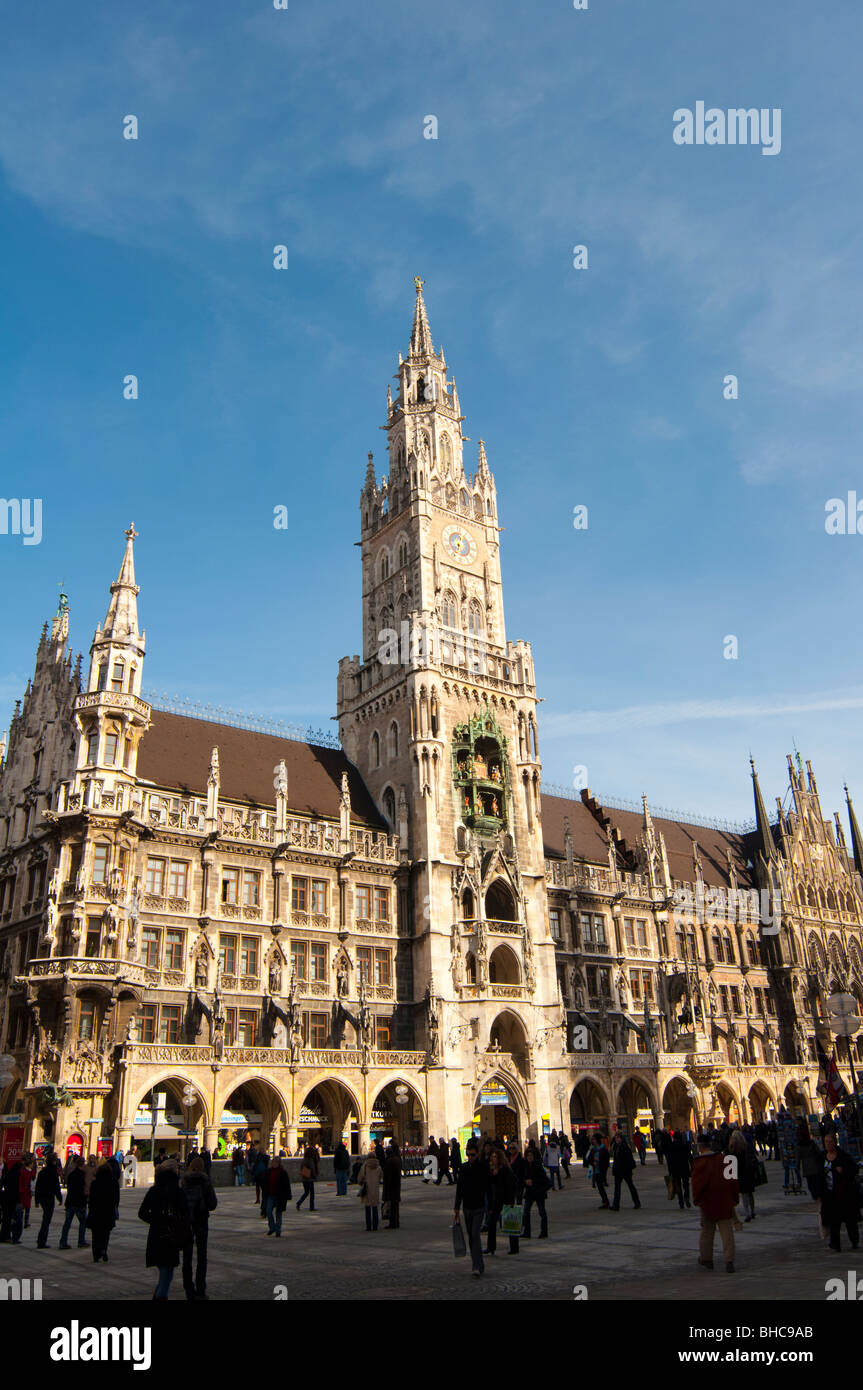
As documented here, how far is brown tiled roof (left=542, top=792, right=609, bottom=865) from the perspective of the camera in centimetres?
6150

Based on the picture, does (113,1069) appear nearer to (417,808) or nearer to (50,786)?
(50,786)

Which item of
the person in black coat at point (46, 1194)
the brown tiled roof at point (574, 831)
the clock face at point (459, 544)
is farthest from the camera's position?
the brown tiled roof at point (574, 831)

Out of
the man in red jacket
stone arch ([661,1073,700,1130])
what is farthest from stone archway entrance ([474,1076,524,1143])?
the man in red jacket

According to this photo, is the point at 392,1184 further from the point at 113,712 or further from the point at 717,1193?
the point at 113,712

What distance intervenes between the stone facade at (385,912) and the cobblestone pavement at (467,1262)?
49.2 ft

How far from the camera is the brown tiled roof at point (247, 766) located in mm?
46625

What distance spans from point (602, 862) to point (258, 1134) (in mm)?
28598

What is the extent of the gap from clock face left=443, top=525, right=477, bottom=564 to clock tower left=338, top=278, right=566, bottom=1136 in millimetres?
86

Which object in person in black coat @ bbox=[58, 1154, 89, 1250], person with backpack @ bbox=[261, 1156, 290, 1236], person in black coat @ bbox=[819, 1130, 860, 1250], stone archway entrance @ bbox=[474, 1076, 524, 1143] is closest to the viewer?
person in black coat @ bbox=[819, 1130, 860, 1250]

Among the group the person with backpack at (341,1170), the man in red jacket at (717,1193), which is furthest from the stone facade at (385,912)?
the man in red jacket at (717,1193)

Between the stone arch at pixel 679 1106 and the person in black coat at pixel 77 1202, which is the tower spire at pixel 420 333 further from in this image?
the person in black coat at pixel 77 1202

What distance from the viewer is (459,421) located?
63688 millimetres

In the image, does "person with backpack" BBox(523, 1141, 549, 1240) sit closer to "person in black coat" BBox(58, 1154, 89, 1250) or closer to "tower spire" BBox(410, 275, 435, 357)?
"person in black coat" BBox(58, 1154, 89, 1250)
